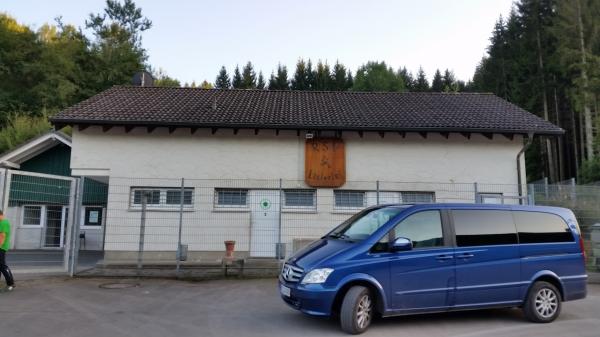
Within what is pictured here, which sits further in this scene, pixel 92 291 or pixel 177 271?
pixel 177 271

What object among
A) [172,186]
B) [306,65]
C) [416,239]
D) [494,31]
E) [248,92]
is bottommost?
[416,239]

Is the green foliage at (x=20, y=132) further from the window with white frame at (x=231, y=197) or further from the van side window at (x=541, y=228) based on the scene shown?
the van side window at (x=541, y=228)

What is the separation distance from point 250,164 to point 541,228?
956 centimetres

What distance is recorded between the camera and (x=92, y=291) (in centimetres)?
863

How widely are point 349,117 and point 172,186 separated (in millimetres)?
6658

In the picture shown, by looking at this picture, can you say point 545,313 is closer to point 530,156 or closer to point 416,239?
point 416,239

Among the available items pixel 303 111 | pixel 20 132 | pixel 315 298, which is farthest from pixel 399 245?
pixel 20 132

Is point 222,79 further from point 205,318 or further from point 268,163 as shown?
point 205,318

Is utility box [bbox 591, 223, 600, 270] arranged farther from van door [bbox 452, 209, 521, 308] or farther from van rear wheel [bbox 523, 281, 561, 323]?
van door [bbox 452, 209, 521, 308]

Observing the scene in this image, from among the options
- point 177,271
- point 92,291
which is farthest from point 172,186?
point 92,291

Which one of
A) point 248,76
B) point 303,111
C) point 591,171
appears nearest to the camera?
point 303,111

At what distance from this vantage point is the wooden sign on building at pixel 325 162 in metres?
14.2

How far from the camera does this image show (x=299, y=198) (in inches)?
567

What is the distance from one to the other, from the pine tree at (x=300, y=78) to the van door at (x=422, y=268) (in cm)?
5999
